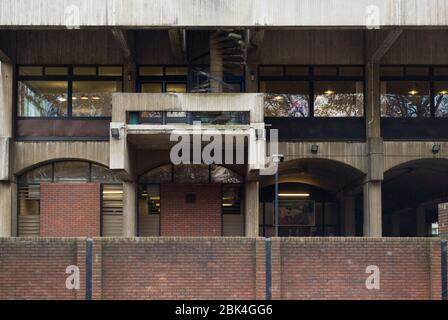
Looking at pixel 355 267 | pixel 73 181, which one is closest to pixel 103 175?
pixel 73 181

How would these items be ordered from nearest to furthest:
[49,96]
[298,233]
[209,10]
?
[209,10] < [49,96] < [298,233]

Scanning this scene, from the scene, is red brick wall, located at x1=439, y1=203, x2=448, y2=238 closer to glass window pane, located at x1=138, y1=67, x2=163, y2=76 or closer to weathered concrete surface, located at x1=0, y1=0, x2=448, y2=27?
weathered concrete surface, located at x1=0, y1=0, x2=448, y2=27

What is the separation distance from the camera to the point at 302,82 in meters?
27.4

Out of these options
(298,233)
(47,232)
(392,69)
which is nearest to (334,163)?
(392,69)

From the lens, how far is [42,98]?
1056 inches

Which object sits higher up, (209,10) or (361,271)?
(209,10)

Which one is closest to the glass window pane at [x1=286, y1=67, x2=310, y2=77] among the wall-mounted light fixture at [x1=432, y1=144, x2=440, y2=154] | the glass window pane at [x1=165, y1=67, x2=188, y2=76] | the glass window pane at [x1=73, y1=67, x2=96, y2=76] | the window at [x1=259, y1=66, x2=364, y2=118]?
the window at [x1=259, y1=66, x2=364, y2=118]

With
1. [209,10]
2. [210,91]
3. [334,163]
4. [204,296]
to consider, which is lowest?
[204,296]

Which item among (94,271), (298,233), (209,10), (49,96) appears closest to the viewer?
(94,271)

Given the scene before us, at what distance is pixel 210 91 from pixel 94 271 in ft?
36.8

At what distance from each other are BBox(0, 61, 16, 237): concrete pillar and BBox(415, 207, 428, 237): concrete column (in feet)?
81.4

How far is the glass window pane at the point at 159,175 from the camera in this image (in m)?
27.0

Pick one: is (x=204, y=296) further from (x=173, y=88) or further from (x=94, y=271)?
(x=173, y=88)

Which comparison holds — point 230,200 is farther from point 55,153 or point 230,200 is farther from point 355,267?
point 355,267
